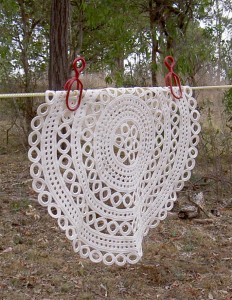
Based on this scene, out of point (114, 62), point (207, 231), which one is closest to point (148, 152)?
point (207, 231)

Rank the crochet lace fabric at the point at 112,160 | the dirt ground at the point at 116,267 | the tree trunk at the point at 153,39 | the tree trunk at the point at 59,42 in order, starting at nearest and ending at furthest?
the crochet lace fabric at the point at 112,160 → the dirt ground at the point at 116,267 → the tree trunk at the point at 59,42 → the tree trunk at the point at 153,39

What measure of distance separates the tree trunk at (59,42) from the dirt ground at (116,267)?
107 cm

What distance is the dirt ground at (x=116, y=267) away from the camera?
6.75 feet

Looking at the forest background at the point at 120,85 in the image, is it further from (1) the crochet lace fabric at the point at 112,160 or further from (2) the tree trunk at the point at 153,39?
(1) the crochet lace fabric at the point at 112,160

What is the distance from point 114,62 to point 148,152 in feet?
10.7

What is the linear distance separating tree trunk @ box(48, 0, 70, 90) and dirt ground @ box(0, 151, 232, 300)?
3.52ft

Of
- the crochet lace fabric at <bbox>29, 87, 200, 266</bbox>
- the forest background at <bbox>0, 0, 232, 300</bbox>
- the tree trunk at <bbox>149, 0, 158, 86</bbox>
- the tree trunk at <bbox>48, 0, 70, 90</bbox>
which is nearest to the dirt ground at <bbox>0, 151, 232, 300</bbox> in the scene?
the forest background at <bbox>0, 0, 232, 300</bbox>

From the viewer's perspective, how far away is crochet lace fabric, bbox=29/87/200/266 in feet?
4.52

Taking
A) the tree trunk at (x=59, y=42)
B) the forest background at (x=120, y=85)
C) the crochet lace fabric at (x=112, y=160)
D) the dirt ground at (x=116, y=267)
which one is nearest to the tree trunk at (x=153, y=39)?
the forest background at (x=120, y=85)

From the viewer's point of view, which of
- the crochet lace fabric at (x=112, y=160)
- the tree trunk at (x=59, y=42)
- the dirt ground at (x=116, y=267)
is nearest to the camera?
the crochet lace fabric at (x=112, y=160)

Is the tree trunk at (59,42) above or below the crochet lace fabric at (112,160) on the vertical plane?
above

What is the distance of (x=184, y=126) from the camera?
1691mm

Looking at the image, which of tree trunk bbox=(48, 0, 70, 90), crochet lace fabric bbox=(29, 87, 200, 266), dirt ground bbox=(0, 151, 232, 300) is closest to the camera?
crochet lace fabric bbox=(29, 87, 200, 266)

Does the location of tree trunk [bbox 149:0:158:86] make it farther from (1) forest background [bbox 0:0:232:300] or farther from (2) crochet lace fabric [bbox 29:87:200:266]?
(2) crochet lace fabric [bbox 29:87:200:266]
